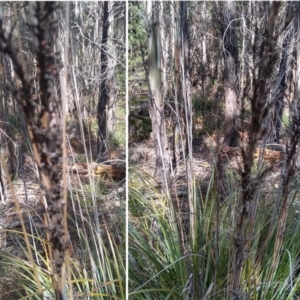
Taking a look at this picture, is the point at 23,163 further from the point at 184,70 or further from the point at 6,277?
the point at 184,70

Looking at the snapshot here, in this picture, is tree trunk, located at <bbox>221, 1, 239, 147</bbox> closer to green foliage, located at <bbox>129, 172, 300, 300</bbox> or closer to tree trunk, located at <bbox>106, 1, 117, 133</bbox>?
green foliage, located at <bbox>129, 172, 300, 300</bbox>

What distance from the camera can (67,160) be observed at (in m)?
1.01

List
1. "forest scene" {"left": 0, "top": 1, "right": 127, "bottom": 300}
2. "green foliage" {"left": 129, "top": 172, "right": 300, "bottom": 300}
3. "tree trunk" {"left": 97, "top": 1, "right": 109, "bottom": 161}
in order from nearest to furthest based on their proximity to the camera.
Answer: "forest scene" {"left": 0, "top": 1, "right": 127, "bottom": 300} → "tree trunk" {"left": 97, "top": 1, "right": 109, "bottom": 161} → "green foliage" {"left": 129, "top": 172, "right": 300, "bottom": 300}

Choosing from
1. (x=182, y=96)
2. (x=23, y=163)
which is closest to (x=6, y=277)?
(x=23, y=163)

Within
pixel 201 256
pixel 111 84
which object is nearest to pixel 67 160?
pixel 111 84

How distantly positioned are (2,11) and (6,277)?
70 cm

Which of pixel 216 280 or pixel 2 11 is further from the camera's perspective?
pixel 216 280

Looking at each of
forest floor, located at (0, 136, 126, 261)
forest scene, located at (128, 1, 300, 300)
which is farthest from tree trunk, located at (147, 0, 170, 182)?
forest floor, located at (0, 136, 126, 261)

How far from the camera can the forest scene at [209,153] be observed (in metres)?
1.05

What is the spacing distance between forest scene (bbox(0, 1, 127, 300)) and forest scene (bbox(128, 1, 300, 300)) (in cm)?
5

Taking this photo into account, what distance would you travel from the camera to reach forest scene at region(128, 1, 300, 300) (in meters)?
1.05

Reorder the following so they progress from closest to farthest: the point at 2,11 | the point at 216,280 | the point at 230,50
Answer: the point at 2,11
the point at 230,50
the point at 216,280

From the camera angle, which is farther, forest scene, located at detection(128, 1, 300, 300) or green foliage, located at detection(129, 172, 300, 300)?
green foliage, located at detection(129, 172, 300, 300)

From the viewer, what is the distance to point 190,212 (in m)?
1.21
